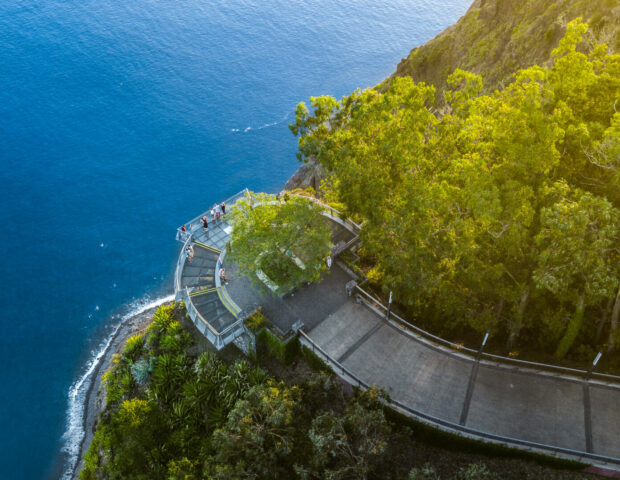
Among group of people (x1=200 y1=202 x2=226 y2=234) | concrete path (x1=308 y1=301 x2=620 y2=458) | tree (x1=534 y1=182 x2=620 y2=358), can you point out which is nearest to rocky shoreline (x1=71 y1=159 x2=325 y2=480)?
group of people (x1=200 y1=202 x2=226 y2=234)

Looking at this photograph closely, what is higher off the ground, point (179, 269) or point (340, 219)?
point (179, 269)

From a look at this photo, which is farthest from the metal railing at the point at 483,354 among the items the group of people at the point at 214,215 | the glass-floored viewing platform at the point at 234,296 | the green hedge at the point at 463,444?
the group of people at the point at 214,215

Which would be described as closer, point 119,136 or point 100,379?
point 100,379

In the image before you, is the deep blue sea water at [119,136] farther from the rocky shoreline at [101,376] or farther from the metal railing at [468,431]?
the metal railing at [468,431]

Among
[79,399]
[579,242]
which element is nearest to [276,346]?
[579,242]

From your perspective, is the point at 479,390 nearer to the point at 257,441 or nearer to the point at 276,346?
the point at 276,346
